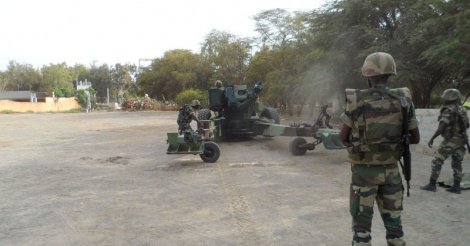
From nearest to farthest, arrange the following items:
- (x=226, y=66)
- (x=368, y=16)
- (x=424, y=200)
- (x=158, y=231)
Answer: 1. (x=158, y=231)
2. (x=424, y=200)
3. (x=368, y=16)
4. (x=226, y=66)

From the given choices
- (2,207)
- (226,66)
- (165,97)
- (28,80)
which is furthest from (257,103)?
(28,80)

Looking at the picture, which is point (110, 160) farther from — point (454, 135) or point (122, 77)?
point (122, 77)

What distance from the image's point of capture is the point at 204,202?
635cm

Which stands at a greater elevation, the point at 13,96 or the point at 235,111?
the point at 13,96

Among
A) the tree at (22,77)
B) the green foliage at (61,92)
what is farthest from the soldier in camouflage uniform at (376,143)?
the tree at (22,77)

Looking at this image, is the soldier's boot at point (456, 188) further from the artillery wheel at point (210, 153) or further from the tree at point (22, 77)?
the tree at point (22, 77)

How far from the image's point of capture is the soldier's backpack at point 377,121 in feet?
11.4

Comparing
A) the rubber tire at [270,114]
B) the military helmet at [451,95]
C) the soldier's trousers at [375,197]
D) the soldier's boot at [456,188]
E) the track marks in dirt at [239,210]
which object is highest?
the military helmet at [451,95]

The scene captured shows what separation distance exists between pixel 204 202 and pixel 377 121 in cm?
345

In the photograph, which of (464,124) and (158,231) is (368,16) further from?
(158,231)

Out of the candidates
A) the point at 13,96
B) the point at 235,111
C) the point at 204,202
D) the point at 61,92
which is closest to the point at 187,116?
the point at 235,111

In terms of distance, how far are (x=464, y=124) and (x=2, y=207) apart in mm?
6676

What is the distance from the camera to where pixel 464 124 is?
21.2 feet

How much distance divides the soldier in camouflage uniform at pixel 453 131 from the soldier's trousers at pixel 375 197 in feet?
10.9
